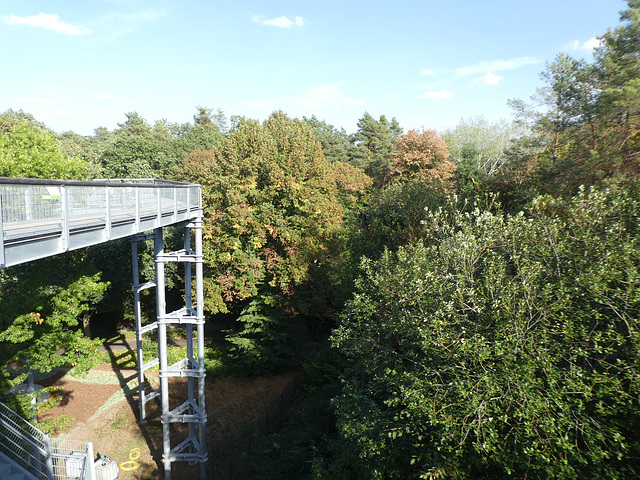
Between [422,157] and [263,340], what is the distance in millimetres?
17761

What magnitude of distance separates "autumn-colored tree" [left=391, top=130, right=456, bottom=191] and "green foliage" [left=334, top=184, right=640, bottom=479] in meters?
20.5

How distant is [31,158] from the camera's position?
12625 millimetres

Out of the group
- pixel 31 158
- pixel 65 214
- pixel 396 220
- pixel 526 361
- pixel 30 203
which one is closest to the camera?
pixel 30 203

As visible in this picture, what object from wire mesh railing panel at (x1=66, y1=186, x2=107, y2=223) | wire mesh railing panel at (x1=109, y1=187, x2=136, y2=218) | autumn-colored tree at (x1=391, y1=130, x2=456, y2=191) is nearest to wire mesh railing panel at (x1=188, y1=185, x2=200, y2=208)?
wire mesh railing panel at (x1=109, y1=187, x2=136, y2=218)

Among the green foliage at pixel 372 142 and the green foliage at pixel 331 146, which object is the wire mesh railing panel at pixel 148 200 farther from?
the green foliage at pixel 331 146

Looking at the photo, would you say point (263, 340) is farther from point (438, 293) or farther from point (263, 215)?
point (438, 293)

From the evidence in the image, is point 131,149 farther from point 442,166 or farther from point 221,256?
point 442,166

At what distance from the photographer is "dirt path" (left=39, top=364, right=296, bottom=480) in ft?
43.1

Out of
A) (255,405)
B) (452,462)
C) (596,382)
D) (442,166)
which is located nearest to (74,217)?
(452,462)

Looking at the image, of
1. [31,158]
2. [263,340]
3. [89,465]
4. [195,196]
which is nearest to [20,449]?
[89,465]

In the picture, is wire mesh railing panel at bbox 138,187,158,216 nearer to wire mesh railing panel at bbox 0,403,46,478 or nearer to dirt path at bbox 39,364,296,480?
wire mesh railing panel at bbox 0,403,46,478

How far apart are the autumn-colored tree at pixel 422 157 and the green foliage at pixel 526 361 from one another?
2046 cm

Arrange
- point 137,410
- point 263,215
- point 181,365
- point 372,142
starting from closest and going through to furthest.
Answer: point 181,365
point 137,410
point 263,215
point 372,142

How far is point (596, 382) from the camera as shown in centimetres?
532
